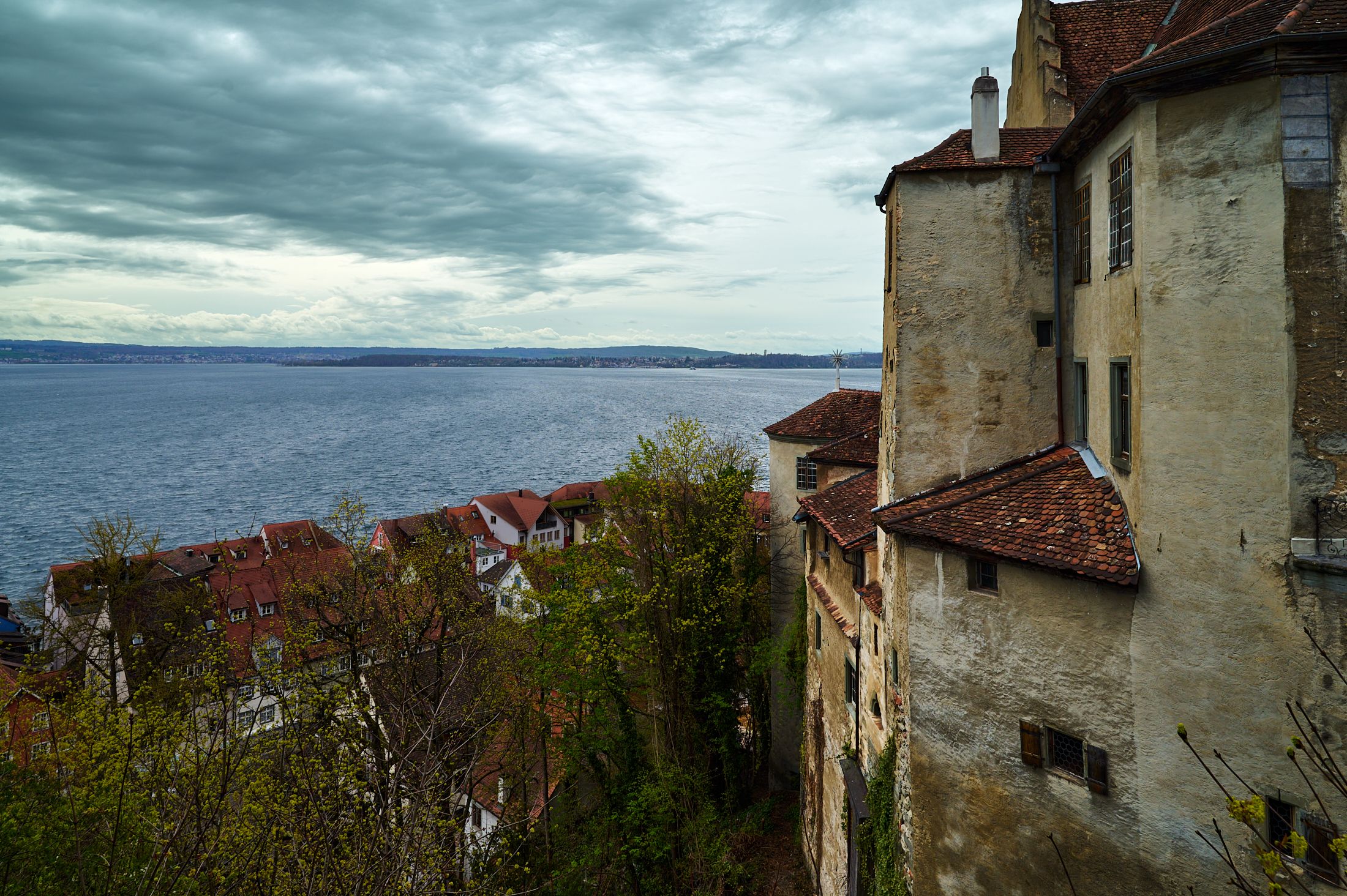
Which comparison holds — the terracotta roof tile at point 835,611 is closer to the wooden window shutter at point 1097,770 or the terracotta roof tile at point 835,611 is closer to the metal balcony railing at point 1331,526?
the wooden window shutter at point 1097,770

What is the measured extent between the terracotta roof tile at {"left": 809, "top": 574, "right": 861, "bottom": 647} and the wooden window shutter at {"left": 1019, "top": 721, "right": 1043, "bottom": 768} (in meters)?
6.78

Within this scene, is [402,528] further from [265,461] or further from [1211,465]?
[1211,465]

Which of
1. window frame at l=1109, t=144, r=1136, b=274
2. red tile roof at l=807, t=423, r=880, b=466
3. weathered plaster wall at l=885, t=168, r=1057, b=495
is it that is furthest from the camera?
red tile roof at l=807, t=423, r=880, b=466

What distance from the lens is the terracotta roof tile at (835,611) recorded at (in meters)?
19.1

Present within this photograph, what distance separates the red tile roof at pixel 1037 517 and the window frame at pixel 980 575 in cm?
51

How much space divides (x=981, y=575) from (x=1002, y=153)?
7.98m

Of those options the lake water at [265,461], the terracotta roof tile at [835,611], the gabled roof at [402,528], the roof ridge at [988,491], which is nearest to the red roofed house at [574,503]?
the lake water at [265,461]

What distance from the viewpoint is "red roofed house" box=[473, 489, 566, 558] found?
7144cm

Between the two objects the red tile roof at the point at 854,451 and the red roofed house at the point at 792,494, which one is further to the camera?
the red roofed house at the point at 792,494

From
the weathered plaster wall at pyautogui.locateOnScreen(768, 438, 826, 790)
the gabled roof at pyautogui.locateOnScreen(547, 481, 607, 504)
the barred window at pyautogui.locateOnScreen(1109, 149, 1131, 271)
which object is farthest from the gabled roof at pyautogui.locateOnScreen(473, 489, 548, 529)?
the barred window at pyautogui.locateOnScreen(1109, 149, 1131, 271)

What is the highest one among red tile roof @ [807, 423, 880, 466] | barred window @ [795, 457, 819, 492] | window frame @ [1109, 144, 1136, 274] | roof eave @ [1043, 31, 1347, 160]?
roof eave @ [1043, 31, 1347, 160]

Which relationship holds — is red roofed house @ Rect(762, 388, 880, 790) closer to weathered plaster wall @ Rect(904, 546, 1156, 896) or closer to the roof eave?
weathered plaster wall @ Rect(904, 546, 1156, 896)

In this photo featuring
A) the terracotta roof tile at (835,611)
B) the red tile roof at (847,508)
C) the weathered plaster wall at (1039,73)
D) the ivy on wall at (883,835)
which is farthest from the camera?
the terracotta roof tile at (835,611)

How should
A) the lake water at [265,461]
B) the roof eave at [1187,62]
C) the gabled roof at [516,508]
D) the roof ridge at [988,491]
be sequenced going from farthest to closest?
the lake water at [265,461], the gabled roof at [516,508], the roof ridge at [988,491], the roof eave at [1187,62]
